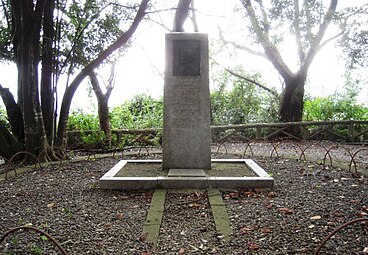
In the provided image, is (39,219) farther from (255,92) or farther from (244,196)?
(255,92)

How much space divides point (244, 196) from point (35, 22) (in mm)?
5935

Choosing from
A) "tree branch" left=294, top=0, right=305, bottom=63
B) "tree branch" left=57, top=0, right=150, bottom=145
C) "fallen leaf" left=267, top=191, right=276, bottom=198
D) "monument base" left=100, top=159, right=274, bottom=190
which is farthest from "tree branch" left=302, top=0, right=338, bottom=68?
"fallen leaf" left=267, top=191, right=276, bottom=198

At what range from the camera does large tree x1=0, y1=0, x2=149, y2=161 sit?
25.2ft

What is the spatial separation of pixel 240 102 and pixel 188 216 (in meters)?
11.1

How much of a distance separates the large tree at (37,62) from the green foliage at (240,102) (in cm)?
664

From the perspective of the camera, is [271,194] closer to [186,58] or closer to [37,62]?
[186,58]

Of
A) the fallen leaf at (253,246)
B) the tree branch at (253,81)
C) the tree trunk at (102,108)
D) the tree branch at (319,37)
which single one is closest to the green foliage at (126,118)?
the tree trunk at (102,108)

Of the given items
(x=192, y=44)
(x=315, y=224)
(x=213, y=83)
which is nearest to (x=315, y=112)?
(x=213, y=83)

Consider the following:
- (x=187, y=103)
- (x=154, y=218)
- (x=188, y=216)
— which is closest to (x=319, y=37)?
(x=187, y=103)

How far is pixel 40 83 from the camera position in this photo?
8.62 m

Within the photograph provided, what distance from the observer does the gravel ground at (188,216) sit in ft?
11.4

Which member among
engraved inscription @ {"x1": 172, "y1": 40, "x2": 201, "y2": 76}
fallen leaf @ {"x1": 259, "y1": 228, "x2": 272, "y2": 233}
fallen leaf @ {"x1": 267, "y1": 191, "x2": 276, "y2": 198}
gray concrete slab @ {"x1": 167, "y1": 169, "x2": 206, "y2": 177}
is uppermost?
engraved inscription @ {"x1": 172, "y1": 40, "x2": 201, "y2": 76}

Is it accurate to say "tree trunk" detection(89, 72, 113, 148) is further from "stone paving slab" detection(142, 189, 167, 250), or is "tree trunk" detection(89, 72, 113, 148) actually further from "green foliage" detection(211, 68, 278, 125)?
"stone paving slab" detection(142, 189, 167, 250)

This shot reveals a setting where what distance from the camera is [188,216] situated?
4.46m
